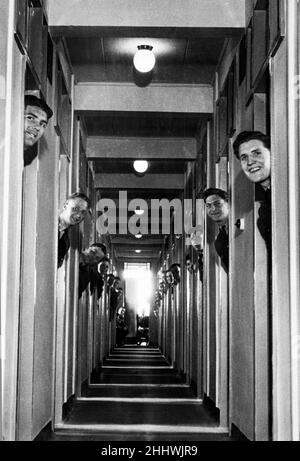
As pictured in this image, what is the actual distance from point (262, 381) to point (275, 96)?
193 centimetres

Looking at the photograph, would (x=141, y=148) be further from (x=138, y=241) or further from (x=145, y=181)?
(x=138, y=241)

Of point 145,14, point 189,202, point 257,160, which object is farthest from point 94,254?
point 257,160

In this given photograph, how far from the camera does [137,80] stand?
7.75 metres

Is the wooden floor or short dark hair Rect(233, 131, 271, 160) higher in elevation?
short dark hair Rect(233, 131, 271, 160)

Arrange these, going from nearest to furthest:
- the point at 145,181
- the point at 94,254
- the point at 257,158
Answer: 1. the point at 257,158
2. the point at 94,254
3. the point at 145,181

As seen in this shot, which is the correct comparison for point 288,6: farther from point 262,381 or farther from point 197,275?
point 197,275

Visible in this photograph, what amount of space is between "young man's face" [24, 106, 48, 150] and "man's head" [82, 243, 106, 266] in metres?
4.16

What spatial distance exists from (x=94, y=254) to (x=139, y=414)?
2096 mm

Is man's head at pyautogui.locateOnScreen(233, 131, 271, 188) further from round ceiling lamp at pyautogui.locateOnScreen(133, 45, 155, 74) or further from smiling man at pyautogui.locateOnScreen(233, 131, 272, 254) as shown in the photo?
round ceiling lamp at pyautogui.locateOnScreen(133, 45, 155, 74)

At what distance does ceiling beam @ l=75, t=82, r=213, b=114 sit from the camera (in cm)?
809

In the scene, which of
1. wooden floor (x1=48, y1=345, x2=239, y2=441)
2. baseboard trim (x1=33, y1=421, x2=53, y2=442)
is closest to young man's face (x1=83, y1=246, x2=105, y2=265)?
wooden floor (x1=48, y1=345, x2=239, y2=441)

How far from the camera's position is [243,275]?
5664mm

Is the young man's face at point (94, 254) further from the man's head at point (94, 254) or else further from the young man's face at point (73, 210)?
the young man's face at point (73, 210)

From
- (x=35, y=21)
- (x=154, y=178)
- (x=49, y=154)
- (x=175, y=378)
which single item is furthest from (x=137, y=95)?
(x=175, y=378)
